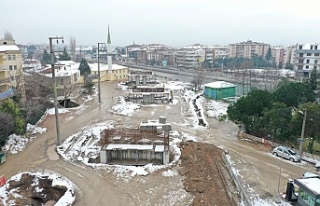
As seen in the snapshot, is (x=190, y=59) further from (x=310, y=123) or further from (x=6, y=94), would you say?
(x=310, y=123)

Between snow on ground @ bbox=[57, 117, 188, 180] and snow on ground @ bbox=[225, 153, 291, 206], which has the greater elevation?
snow on ground @ bbox=[57, 117, 188, 180]

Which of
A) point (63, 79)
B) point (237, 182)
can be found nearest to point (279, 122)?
point (237, 182)

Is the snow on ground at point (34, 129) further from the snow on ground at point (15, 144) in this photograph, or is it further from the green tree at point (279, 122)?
the green tree at point (279, 122)

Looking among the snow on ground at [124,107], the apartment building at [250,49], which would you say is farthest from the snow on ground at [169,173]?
the apartment building at [250,49]

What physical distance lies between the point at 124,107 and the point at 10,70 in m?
13.2

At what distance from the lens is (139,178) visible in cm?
1560

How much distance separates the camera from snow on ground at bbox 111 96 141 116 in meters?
31.0

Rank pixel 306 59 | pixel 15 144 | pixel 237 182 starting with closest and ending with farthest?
pixel 237 182 < pixel 15 144 < pixel 306 59

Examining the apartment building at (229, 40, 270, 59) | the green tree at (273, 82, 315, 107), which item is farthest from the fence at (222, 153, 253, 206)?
the apartment building at (229, 40, 270, 59)

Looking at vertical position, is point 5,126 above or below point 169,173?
above

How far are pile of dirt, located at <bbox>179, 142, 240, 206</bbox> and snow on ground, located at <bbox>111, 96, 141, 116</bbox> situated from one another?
1214 cm

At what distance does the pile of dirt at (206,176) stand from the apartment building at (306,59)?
53439mm

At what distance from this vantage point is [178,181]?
15.3m

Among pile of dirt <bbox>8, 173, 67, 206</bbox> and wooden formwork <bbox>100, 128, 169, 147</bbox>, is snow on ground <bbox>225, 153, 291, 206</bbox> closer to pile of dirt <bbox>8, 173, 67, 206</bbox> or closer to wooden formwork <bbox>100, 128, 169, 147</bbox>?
wooden formwork <bbox>100, 128, 169, 147</bbox>
